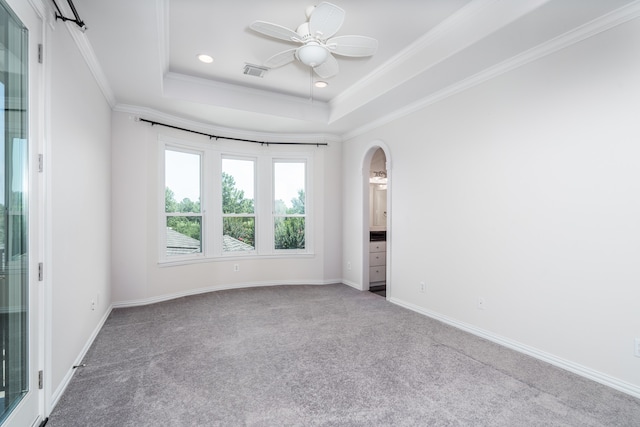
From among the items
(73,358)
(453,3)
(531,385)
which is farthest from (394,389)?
(453,3)

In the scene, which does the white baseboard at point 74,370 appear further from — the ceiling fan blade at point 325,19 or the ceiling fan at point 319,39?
the ceiling fan blade at point 325,19

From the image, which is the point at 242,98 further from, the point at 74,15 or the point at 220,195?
the point at 74,15

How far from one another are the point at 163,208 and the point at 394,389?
3.71 m

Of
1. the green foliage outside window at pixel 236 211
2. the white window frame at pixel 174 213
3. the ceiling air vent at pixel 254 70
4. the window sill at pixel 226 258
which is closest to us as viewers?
the ceiling air vent at pixel 254 70

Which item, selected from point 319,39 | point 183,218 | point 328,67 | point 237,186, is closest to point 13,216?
point 319,39

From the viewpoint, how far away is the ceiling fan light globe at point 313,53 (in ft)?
8.80

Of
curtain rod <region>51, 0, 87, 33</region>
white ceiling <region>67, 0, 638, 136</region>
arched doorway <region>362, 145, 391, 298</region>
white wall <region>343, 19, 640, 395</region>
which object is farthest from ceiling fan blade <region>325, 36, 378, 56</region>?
arched doorway <region>362, 145, 391, 298</region>

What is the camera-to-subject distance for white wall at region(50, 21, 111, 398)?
2.11 meters

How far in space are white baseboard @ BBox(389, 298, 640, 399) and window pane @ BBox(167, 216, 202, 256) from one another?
11.2 feet

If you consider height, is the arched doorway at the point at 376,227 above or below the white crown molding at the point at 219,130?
below

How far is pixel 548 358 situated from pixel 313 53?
3213mm

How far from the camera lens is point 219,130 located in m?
5.02

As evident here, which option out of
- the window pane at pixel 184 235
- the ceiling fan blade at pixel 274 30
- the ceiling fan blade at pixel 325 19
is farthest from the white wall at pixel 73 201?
the ceiling fan blade at pixel 325 19

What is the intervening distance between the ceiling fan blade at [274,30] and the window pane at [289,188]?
10.1 ft
